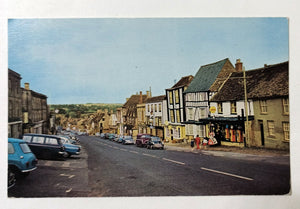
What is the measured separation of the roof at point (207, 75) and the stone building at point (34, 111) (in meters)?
3.18

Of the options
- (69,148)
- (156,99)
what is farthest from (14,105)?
(156,99)

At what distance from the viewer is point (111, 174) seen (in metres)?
5.12

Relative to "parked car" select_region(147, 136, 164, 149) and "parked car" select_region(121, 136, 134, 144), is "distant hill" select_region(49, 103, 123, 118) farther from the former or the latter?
"parked car" select_region(147, 136, 164, 149)

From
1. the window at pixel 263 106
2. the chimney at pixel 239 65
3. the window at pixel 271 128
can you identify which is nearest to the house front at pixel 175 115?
the chimney at pixel 239 65

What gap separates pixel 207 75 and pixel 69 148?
11.6 feet

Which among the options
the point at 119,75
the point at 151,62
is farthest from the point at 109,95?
the point at 151,62

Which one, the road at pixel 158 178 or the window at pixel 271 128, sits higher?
the window at pixel 271 128

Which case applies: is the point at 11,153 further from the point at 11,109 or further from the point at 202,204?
the point at 202,204

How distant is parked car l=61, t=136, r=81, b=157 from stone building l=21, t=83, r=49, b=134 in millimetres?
494

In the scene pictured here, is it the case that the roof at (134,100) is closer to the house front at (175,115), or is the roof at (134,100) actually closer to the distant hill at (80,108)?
the distant hill at (80,108)

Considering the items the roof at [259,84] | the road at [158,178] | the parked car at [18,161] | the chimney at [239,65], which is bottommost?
the road at [158,178]

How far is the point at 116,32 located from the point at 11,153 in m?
3.37

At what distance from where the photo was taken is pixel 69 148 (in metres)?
5.57

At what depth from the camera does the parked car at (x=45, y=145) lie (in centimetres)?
525
